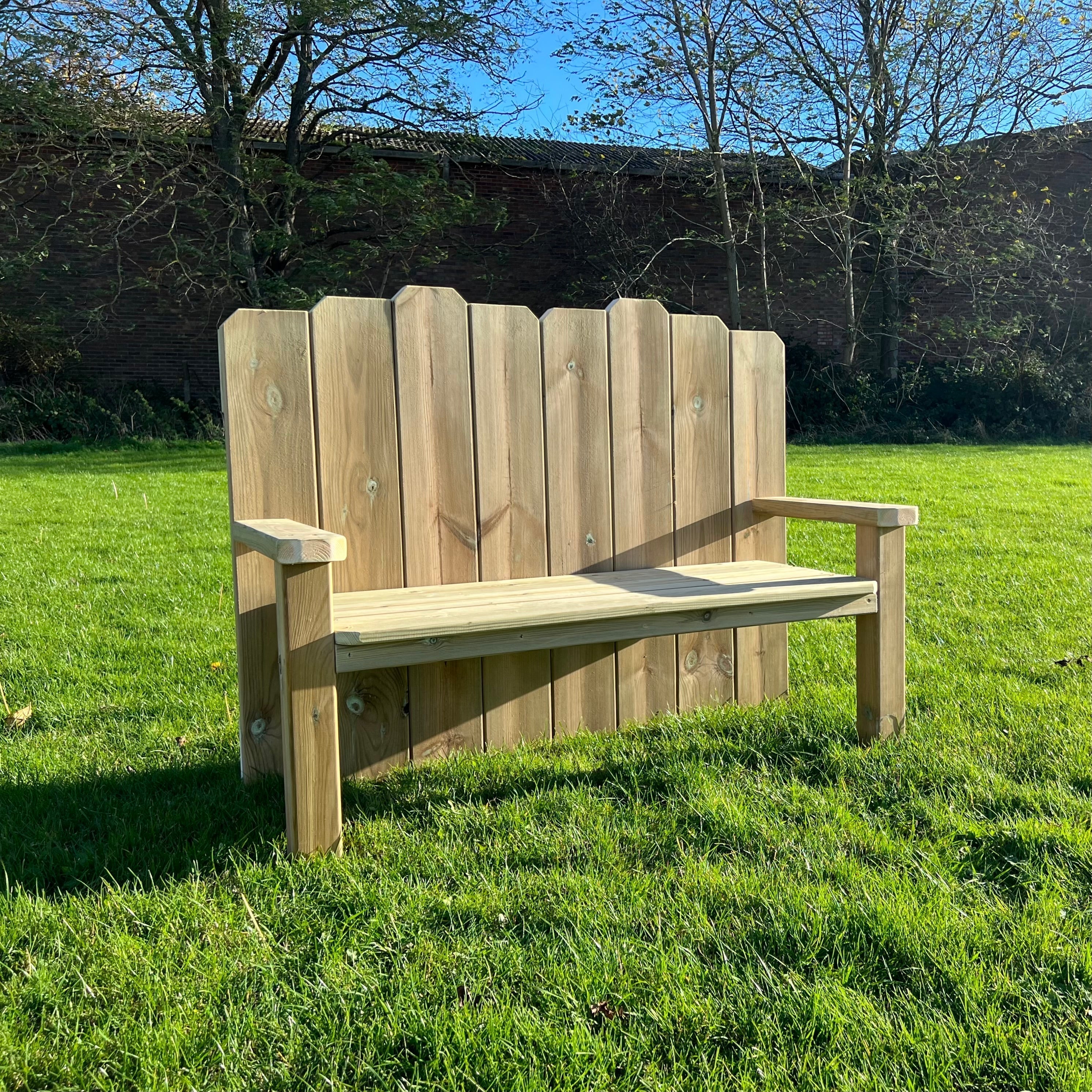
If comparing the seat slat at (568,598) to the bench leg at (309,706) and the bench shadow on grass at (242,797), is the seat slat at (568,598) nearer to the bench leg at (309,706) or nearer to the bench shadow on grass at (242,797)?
the bench leg at (309,706)

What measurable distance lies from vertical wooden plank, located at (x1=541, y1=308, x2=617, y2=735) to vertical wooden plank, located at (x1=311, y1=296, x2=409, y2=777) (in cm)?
58

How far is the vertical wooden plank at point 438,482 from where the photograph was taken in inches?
119

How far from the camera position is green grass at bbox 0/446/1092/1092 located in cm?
162

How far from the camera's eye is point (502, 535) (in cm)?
323

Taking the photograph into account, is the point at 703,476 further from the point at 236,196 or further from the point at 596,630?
the point at 236,196

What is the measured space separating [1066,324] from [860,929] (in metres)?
21.2

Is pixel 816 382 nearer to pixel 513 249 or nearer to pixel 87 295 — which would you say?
pixel 513 249

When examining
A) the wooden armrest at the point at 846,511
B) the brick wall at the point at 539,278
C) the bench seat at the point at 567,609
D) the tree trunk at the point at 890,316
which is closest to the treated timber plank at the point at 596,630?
the bench seat at the point at 567,609

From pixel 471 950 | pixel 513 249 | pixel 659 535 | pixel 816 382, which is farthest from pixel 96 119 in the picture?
pixel 471 950

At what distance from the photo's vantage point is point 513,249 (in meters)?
19.5

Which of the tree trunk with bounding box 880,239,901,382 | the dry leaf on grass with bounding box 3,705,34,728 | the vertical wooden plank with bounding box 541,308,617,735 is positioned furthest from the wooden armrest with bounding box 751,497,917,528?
the tree trunk with bounding box 880,239,901,382

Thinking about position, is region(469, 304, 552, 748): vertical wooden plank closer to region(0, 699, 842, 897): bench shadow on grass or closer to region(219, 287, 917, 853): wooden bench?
region(219, 287, 917, 853): wooden bench

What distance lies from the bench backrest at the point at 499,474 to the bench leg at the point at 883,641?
62cm

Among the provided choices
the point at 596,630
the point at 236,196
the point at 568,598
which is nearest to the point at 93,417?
the point at 236,196
